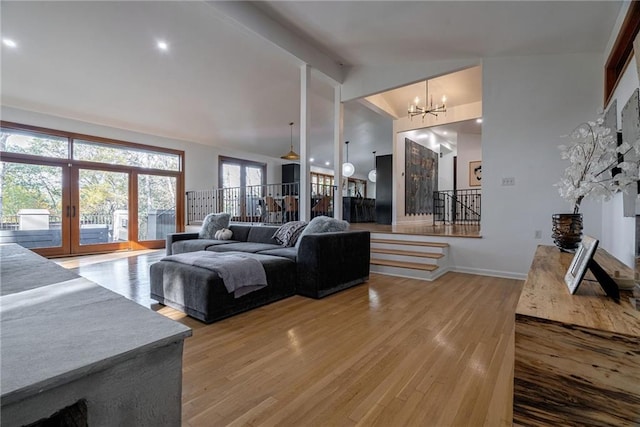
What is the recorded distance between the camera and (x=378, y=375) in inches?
71.4

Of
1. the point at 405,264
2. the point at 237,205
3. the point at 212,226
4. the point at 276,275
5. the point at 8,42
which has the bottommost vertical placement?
the point at 405,264

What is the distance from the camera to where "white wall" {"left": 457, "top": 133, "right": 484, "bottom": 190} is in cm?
920

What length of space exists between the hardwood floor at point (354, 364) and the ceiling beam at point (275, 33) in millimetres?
3523

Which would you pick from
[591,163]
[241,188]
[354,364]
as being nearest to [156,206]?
[241,188]

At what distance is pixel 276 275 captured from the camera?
3.22m

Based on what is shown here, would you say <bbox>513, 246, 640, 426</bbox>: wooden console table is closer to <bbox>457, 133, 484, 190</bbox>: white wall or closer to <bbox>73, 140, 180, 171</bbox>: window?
<bbox>73, 140, 180, 171</bbox>: window

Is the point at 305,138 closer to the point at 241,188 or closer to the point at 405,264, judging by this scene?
the point at 405,264

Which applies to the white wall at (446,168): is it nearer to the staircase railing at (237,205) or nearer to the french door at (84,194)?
the staircase railing at (237,205)

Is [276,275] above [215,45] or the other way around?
the other way around

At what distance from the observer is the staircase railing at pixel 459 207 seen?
9555 mm

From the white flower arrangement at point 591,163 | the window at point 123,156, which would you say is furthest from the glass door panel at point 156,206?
the white flower arrangement at point 591,163

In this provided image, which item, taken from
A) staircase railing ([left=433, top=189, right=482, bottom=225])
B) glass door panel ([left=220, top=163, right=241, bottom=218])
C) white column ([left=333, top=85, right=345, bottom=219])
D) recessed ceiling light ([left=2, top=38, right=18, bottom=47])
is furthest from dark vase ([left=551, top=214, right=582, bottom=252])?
staircase railing ([left=433, top=189, right=482, bottom=225])

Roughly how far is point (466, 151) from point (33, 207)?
10.8 meters

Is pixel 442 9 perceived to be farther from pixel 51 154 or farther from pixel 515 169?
pixel 51 154
